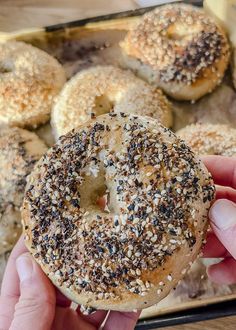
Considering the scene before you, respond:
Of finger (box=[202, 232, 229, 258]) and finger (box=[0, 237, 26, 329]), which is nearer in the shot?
finger (box=[0, 237, 26, 329])

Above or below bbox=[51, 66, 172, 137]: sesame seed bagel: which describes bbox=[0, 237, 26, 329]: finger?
below

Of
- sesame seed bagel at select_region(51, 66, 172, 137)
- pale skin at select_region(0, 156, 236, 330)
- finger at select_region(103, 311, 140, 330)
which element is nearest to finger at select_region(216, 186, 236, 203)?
pale skin at select_region(0, 156, 236, 330)

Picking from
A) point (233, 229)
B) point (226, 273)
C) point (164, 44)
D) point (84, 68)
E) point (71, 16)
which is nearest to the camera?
point (233, 229)

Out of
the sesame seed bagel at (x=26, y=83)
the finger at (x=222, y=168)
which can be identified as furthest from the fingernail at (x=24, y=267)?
the sesame seed bagel at (x=26, y=83)

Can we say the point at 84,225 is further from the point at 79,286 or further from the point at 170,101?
the point at 170,101

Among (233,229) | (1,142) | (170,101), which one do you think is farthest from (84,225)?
(170,101)

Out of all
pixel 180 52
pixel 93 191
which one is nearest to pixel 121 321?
pixel 93 191

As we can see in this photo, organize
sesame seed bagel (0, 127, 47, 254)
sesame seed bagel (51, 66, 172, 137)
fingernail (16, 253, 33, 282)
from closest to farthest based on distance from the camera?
1. fingernail (16, 253, 33, 282)
2. sesame seed bagel (0, 127, 47, 254)
3. sesame seed bagel (51, 66, 172, 137)

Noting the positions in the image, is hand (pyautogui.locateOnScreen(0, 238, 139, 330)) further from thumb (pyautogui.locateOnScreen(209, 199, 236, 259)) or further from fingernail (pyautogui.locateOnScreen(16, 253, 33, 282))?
thumb (pyautogui.locateOnScreen(209, 199, 236, 259))
